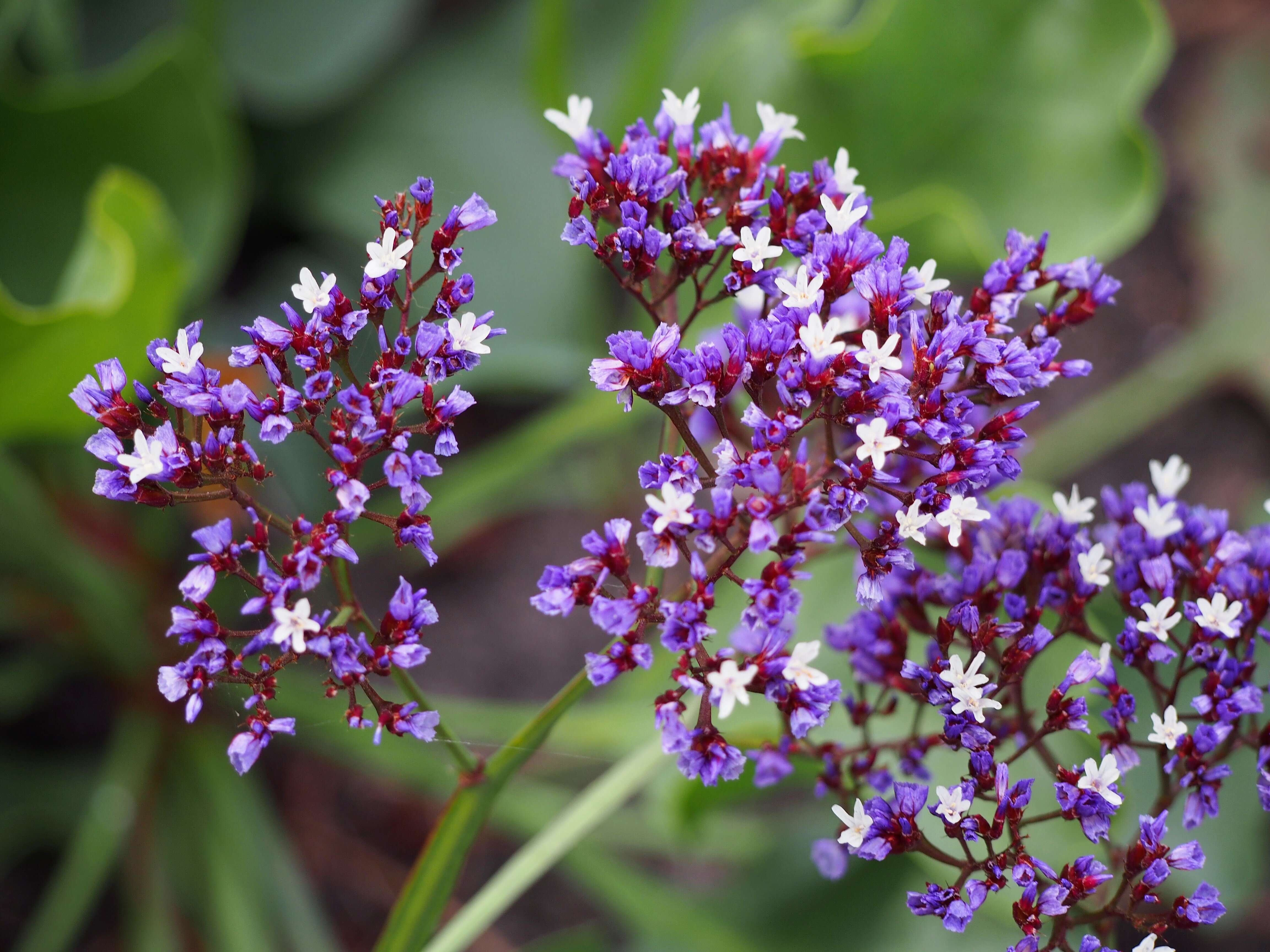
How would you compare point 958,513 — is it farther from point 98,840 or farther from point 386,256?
point 98,840

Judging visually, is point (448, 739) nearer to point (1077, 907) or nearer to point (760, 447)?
point (760, 447)

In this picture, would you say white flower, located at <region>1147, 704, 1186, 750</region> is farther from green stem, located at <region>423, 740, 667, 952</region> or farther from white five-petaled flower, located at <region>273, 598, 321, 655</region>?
white five-petaled flower, located at <region>273, 598, 321, 655</region>

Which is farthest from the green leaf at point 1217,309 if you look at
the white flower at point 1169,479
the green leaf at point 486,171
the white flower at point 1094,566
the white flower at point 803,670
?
the white flower at point 803,670

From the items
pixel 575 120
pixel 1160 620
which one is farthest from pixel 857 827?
pixel 575 120

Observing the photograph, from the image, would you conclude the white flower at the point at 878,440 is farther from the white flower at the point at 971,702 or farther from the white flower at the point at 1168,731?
the white flower at the point at 1168,731

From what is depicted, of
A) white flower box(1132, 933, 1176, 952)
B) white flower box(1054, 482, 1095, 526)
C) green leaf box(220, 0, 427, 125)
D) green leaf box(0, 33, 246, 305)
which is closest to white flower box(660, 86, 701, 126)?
white flower box(1054, 482, 1095, 526)

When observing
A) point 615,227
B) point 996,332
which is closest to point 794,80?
point 615,227
